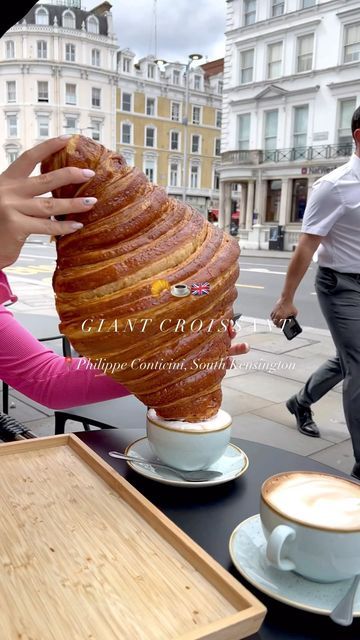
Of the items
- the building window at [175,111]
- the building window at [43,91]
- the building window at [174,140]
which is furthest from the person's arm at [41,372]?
the building window at [175,111]

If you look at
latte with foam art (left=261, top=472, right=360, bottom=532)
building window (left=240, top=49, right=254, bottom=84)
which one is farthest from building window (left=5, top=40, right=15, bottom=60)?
latte with foam art (left=261, top=472, right=360, bottom=532)

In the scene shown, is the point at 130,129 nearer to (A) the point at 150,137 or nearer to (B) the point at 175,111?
(A) the point at 150,137

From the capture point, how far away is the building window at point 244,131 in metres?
23.3

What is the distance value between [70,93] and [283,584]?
130ft

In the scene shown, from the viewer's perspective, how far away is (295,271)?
2.81 meters

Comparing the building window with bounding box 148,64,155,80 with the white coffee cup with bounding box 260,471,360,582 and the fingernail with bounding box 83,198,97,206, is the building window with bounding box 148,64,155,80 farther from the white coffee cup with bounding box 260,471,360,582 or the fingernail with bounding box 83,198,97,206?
the white coffee cup with bounding box 260,471,360,582

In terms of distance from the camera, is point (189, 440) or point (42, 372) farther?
point (42, 372)

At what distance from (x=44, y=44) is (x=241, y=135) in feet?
65.9

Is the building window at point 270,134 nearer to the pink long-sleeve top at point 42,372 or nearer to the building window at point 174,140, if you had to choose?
the building window at point 174,140

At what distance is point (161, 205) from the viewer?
3.20ft

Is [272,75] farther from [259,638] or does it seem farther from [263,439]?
[259,638]

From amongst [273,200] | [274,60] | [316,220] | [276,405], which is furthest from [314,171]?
[316,220]

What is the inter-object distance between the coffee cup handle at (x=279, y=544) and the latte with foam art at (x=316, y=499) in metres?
0.02

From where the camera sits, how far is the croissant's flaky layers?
916mm
